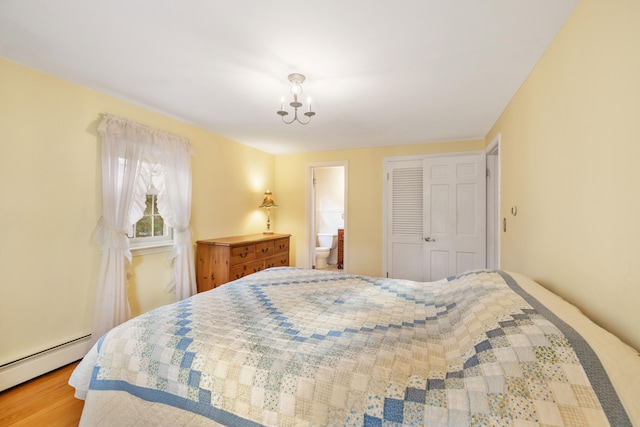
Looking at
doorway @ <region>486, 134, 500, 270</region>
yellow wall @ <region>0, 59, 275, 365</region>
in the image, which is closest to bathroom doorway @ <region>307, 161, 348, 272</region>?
doorway @ <region>486, 134, 500, 270</region>

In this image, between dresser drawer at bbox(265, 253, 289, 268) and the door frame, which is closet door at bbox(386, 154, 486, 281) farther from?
dresser drawer at bbox(265, 253, 289, 268)

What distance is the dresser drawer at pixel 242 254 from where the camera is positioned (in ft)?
10.6

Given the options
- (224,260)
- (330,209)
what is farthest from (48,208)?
(330,209)

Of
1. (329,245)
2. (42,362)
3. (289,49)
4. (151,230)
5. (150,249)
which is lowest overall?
(42,362)

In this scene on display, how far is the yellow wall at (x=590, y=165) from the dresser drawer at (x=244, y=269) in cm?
286

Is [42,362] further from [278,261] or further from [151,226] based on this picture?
[278,261]

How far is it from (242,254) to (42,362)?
1854 millimetres

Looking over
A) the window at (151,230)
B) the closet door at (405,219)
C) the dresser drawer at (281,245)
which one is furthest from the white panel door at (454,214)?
the window at (151,230)

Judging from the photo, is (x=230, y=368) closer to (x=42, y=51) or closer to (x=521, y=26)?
(x=521, y=26)

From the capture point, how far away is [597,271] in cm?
117

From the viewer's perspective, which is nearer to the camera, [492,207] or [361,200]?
[492,207]

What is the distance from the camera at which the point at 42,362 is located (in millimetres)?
2086

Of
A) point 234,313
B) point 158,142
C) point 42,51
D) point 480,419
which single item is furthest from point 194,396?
point 158,142

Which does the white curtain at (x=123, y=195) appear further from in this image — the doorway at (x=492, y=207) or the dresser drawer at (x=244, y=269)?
the doorway at (x=492, y=207)
